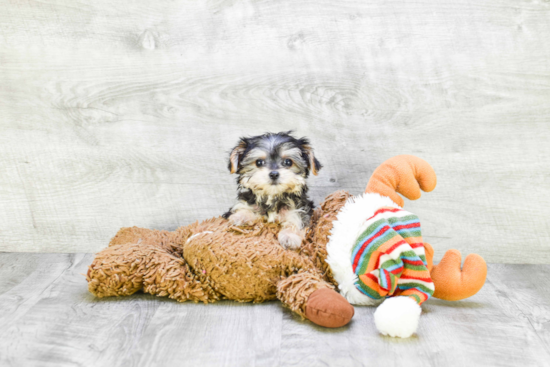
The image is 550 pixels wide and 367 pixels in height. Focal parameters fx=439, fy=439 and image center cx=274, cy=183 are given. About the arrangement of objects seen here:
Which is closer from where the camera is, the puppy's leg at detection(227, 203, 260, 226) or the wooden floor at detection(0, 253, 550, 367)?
the wooden floor at detection(0, 253, 550, 367)

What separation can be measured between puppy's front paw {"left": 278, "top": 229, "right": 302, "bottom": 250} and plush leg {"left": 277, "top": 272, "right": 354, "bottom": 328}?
142 mm

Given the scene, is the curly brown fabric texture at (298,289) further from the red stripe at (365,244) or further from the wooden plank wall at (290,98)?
the wooden plank wall at (290,98)

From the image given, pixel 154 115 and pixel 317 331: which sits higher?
pixel 154 115

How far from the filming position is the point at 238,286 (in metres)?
1.66

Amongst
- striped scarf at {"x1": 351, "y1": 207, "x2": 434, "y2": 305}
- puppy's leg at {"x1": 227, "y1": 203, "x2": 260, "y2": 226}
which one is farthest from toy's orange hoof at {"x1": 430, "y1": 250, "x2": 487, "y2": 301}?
puppy's leg at {"x1": 227, "y1": 203, "x2": 260, "y2": 226}

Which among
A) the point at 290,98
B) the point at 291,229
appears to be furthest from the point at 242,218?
the point at 290,98

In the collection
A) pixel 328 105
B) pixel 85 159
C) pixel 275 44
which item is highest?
pixel 275 44

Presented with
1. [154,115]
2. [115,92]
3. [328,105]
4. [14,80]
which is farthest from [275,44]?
[14,80]

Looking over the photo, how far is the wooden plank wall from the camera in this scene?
2.13m

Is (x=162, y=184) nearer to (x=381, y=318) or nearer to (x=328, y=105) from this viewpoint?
(x=328, y=105)

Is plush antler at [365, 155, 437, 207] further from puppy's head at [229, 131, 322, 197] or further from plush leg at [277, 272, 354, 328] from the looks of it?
plush leg at [277, 272, 354, 328]

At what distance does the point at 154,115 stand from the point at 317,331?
1.37 m

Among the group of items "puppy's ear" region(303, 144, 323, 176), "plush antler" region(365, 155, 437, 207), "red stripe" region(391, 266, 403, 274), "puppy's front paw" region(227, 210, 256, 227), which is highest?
"puppy's ear" region(303, 144, 323, 176)

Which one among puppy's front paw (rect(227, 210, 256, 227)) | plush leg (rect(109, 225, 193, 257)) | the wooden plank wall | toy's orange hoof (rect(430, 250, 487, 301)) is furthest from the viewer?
the wooden plank wall
